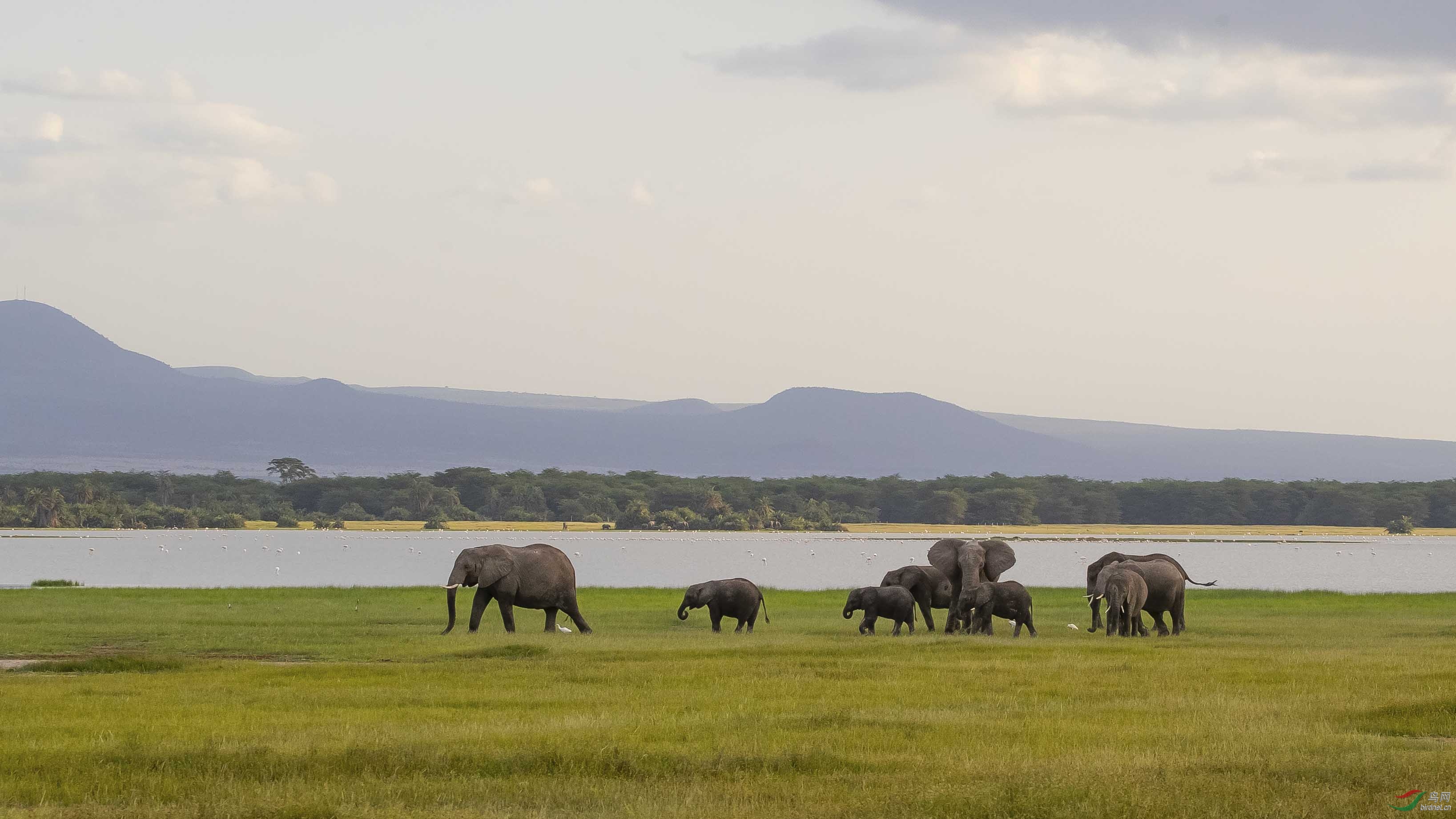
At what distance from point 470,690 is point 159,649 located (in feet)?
30.2

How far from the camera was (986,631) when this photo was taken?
107 ft

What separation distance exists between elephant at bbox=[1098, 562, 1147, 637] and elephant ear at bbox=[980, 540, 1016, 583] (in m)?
3.36

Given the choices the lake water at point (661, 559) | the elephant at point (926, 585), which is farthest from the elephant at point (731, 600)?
the lake water at point (661, 559)

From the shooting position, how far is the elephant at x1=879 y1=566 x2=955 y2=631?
111 ft

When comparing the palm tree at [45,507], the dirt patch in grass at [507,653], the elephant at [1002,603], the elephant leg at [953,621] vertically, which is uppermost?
the elephant at [1002,603]

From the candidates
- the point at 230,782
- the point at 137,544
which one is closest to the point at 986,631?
the point at 230,782

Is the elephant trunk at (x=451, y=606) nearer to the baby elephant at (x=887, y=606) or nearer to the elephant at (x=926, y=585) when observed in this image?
the baby elephant at (x=887, y=606)

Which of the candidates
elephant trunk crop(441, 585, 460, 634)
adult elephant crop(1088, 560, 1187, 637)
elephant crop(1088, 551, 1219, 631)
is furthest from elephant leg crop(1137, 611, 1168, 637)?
elephant trunk crop(441, 585, 460, 634)

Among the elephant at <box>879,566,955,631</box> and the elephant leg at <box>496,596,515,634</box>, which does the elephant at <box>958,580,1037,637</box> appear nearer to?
the elephant at <box>879,566,955,631</box>

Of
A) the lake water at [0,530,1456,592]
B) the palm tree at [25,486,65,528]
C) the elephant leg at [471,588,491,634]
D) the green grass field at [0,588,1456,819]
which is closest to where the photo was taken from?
the green grass field at [0,588,1456,819]

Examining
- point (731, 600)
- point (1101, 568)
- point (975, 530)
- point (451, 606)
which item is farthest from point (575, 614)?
point (975, 530)

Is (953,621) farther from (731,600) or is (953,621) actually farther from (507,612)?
(507,612)

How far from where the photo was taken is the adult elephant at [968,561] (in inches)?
1372

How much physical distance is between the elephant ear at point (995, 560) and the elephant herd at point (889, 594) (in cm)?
117
